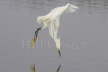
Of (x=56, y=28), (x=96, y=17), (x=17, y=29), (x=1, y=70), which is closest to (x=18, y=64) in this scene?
(x=1, y=70)

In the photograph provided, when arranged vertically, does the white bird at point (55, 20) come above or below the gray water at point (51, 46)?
above

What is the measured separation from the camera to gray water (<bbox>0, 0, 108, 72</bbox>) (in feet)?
12.3

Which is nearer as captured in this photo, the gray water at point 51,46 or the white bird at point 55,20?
the white bird at point 55,20

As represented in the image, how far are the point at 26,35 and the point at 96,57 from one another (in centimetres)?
105

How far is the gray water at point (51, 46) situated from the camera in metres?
3.74

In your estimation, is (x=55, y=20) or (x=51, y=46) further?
(x=51, y=46)

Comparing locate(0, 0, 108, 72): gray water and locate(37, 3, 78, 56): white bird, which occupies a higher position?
locate(37, 3, 78, 56): white bird

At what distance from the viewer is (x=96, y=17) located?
7430 millimetres

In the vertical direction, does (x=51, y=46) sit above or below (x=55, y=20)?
below

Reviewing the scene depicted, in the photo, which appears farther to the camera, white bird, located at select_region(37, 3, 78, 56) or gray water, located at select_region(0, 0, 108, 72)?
gray water, located at select_region(0, 0, 108, 72)

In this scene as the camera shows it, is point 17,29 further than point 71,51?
Yes

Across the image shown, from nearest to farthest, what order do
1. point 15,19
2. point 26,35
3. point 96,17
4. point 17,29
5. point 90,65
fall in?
point 90,65 < point 26,35 < point 17,29 < point 15,19 < point 96,17

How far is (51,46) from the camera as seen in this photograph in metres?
4.21

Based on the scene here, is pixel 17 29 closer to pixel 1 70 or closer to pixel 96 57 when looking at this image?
pixel 96 57
